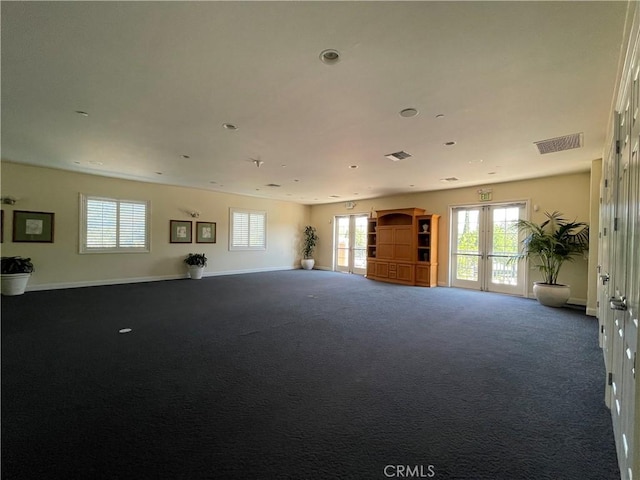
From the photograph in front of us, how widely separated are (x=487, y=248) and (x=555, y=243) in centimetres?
166

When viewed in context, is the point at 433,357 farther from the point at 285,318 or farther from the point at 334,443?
the point at 285,318

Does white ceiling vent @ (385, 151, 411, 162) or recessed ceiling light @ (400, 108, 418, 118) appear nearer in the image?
recessed ceiling light @ (400, 108, 418, 118)

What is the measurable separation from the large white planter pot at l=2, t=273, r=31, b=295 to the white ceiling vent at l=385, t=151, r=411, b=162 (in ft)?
25.7

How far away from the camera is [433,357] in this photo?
3.07 meters

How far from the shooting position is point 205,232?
9039 mm

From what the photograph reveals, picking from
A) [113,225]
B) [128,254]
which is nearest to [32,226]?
[113,225]

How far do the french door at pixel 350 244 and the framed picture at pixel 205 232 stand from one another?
4.55 metres

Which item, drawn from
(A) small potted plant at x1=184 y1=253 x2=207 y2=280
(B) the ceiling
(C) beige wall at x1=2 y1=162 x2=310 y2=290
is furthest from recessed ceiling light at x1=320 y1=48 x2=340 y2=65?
(A) small potted plant at x1=184 y1=253 x2=207 y2=280

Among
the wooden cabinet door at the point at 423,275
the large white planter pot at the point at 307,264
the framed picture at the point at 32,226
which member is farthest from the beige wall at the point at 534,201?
the framed picture at the point at 32,226

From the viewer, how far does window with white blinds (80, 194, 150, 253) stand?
6.96 m

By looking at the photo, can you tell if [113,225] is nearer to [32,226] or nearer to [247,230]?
[32,226]

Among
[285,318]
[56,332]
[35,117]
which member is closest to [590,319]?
[285,318]

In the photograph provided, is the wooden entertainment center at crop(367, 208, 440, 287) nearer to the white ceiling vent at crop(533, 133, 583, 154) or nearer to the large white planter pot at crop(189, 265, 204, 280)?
the white ceiling vent at crop(533, 133, 583, 154)

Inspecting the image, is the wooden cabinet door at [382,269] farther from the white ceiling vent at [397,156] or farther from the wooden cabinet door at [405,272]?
the white ceiling vent at [397,156]
